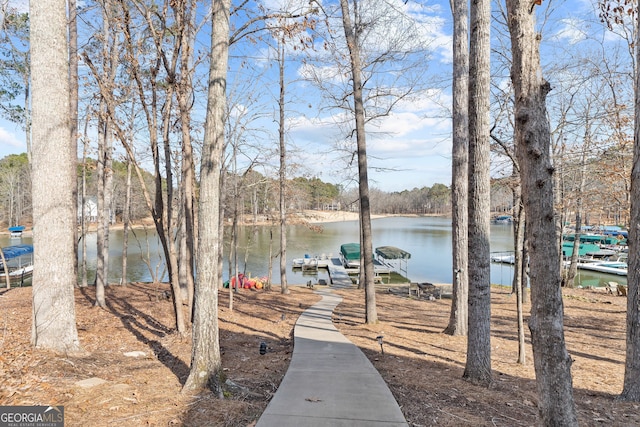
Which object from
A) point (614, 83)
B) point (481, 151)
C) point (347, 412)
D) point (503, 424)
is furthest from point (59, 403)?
point (614, 83)

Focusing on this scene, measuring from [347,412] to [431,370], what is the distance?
195 cm

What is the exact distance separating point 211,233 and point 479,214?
3286 millimetres

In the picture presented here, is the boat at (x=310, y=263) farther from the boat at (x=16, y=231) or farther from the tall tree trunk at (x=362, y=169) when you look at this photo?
the boat at (x=16, y=231)

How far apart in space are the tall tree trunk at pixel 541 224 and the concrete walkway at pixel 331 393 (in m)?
1.28

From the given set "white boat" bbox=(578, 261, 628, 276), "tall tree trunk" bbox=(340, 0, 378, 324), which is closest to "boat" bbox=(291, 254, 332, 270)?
"tall tree trunk" bbox=(340, 0, 378, 324)

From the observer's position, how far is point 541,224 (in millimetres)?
2479

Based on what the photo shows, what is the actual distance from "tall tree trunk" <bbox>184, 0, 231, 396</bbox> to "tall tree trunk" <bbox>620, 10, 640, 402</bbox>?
4.50 meters

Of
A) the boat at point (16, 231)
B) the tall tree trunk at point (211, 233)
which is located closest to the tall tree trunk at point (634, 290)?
the tall tree trunk at point (211, 233)

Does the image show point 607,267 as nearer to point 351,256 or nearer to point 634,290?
point 351,256

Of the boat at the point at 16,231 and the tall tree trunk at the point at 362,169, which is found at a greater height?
the tall tree trunk at the point at 362,169

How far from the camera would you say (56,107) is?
15.0 ft

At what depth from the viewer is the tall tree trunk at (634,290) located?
13.0ft

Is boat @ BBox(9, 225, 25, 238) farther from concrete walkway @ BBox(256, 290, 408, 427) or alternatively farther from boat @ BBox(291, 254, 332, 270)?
concrete walkway @ BBox(256, 290, 408, 427)

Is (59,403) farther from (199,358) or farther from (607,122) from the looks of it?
(607,122)
